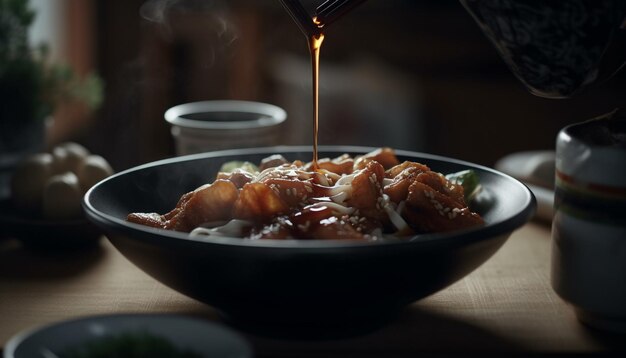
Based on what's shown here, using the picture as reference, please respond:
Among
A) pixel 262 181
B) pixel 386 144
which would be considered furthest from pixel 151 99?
pixel 262 181

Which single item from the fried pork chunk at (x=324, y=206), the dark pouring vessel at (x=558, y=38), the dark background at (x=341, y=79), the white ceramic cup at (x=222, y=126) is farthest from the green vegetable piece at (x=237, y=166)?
the dark background at (x=341, y=79)

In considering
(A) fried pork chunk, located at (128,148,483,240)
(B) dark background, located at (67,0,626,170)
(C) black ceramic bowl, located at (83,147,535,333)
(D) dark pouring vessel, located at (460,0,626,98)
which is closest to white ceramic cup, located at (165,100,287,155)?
(A) fried pork chunk, located at (128,148,483,240)

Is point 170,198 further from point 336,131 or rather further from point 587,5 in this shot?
point 336,131

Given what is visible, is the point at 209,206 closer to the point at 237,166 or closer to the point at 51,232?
the point at 237,166

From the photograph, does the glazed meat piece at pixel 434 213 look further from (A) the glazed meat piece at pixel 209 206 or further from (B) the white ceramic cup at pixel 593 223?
(A) the glazed meat piece at pixel 209 206

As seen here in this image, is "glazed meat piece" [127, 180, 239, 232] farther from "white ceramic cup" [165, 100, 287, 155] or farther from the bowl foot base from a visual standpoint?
"white ceramic cup" [165, 100, 287, 155]
